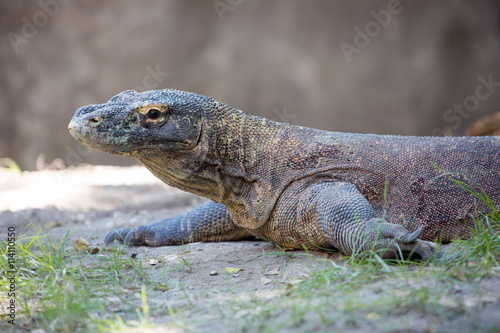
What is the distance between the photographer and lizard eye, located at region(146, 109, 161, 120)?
11.1 ft

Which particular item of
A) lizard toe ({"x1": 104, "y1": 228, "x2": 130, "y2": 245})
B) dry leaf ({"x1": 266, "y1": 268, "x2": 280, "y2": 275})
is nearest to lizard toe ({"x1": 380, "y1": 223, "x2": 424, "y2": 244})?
dry leaf ({"x1": 266, "y1": 268, "x2": 280, "y2": 275})

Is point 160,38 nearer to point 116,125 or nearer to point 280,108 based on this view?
point 280,108

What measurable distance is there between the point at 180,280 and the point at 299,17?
10239 mm

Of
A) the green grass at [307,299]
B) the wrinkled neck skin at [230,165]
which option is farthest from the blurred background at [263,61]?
the green grass at [307,299]

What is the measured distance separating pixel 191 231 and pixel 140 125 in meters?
1.41

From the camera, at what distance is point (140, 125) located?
3.37m

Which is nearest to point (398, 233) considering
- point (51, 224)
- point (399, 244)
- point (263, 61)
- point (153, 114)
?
point (399, 244)

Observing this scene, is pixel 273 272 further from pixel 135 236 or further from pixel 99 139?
pixel 135 236

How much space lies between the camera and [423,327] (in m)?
2.02

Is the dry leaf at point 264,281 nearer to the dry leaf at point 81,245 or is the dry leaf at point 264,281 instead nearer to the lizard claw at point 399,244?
the lizard claw at point 399,244

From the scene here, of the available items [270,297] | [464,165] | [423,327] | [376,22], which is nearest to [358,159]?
[464,165]

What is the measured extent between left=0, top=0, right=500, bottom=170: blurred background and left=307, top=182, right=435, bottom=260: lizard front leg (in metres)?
8.97

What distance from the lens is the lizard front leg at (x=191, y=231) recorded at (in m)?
4.38

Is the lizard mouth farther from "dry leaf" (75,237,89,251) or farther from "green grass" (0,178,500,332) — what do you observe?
"dry leaf" (75,237,89,251)
